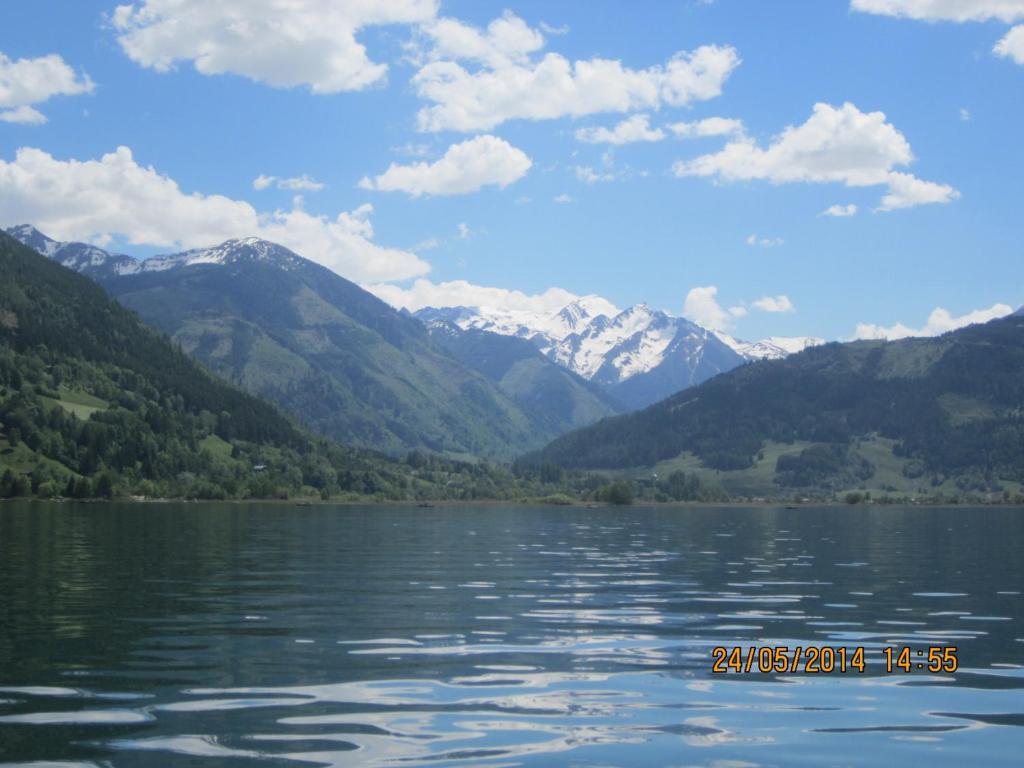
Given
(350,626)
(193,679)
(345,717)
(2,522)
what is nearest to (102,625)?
(350,626)

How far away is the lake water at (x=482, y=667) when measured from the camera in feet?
74.3

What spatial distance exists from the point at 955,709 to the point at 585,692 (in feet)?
32.3

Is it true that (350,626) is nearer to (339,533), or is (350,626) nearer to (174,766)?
(174,766)

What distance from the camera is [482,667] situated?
32312mm

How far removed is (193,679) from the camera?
29250 mm

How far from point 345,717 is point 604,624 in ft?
65.7

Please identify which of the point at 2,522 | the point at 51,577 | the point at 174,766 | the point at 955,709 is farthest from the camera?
the point at 2,522

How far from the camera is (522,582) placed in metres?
63.2

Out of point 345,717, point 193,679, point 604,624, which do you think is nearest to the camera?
point 345,717

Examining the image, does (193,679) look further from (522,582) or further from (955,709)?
(522,582)

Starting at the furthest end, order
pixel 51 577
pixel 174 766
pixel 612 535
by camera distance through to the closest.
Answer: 1. pixel 612 535
2. pixel 51 577
3. pixel 174 766

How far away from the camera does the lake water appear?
22.7m

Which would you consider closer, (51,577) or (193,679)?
(193,679)

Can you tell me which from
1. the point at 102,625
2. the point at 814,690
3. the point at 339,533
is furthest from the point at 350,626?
the point at 339,533
